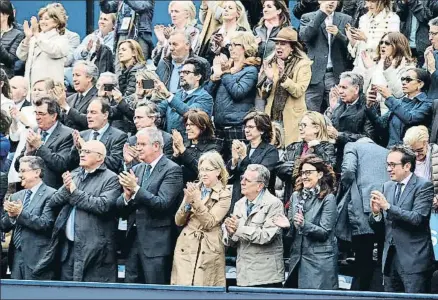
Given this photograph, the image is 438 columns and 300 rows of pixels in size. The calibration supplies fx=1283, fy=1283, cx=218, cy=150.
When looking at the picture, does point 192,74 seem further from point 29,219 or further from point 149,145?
point 29,219

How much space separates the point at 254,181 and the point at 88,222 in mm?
1524

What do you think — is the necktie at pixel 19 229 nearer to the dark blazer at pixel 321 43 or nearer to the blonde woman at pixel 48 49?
the blonde woman at pixel 48 49

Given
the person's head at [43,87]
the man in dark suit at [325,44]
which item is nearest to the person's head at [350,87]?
the man in dark suit at [325,44]

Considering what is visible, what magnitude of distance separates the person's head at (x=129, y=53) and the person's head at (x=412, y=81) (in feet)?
10.2

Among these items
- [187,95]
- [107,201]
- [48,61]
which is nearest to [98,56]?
[48,61]

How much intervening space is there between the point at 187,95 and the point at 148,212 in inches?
59.4

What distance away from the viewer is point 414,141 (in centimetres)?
1080

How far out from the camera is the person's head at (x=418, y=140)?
10.8 metres

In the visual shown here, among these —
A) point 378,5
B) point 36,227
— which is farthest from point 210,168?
point 378,5

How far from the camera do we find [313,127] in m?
11.1

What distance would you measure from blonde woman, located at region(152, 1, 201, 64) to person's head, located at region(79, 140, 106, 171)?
2.57m

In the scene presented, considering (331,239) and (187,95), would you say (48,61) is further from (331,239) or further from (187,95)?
(331,239)

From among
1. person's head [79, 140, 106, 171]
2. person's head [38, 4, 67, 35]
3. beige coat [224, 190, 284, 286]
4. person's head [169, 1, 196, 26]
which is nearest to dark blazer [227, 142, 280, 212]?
beige coat [224, 190, 284, 286]

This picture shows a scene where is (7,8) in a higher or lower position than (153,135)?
higher
